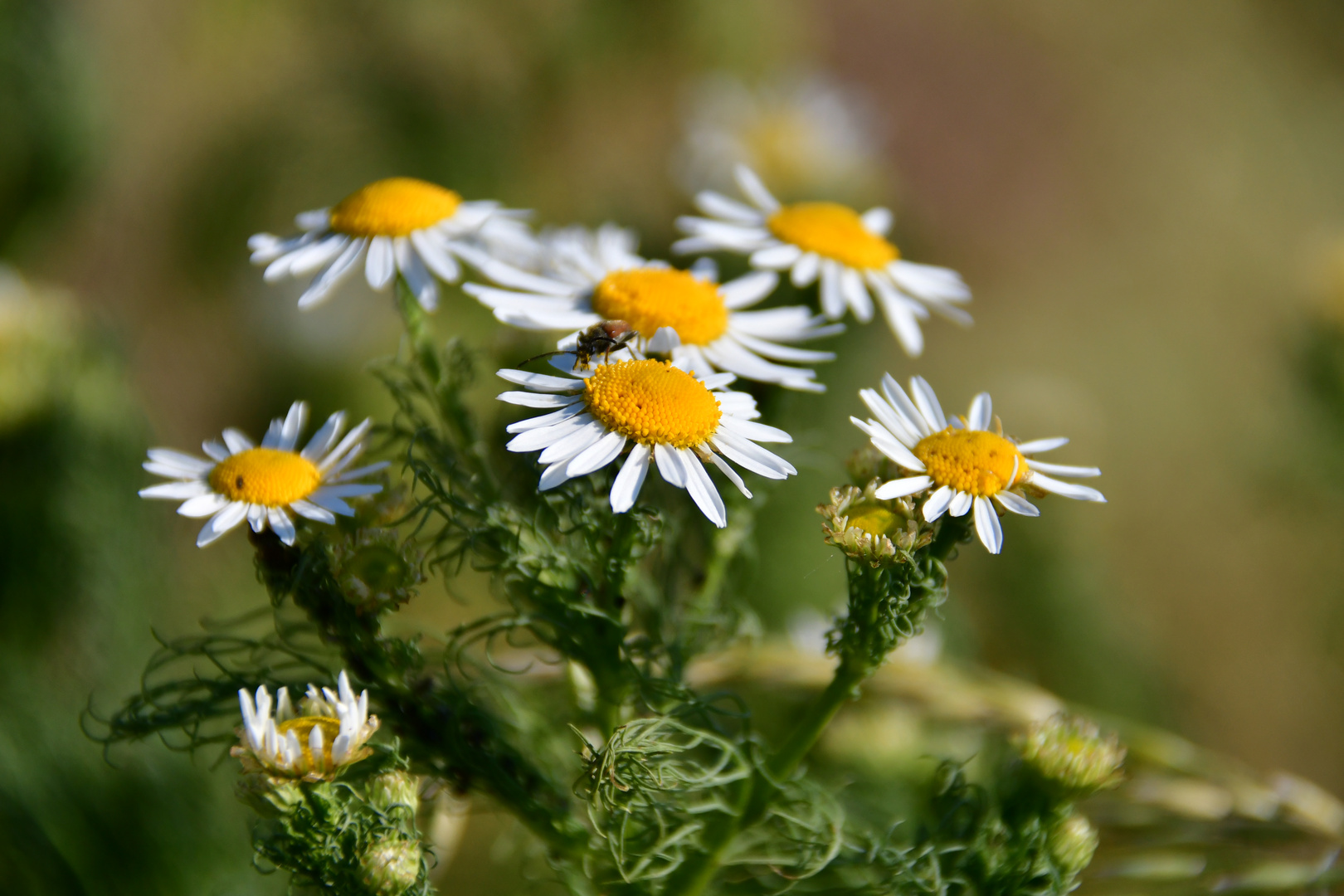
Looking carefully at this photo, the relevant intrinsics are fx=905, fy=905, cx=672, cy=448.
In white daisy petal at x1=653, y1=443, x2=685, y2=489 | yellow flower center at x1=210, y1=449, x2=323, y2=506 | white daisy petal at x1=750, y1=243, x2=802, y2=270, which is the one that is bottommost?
yellow flower center at x1=210, y1=449, x2=323, y2=506

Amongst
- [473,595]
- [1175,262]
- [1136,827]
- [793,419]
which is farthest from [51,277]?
[1175,262]

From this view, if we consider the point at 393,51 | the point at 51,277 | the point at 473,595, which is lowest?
the point at 473,595

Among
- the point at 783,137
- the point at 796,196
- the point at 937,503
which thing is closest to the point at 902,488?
the point at 937,503

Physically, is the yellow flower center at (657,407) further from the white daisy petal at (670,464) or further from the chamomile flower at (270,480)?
the chamomile flower at (270,480)

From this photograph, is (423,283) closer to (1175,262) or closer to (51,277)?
(51,277)

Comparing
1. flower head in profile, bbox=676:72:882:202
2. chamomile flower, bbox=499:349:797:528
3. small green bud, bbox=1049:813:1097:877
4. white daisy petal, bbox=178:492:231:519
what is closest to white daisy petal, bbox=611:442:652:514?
chamomile flower, bbox=499:349:797:528

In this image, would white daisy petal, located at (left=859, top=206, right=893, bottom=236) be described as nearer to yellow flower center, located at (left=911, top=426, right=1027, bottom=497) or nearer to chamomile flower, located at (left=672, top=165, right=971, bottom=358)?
chamomile flower, located at (left=672, top=165, right=971, bottom=358)
